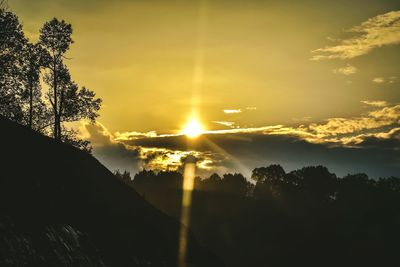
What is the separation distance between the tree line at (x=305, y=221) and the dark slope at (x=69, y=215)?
6115cm

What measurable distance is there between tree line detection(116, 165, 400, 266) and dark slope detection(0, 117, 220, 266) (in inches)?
2407

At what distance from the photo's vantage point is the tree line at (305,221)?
356ft

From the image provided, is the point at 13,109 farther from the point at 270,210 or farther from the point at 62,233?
the point at 270,210

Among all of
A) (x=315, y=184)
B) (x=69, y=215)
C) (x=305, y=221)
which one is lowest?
(x=305, y=221)

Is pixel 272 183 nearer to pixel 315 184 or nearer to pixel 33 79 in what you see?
pixel 315 184

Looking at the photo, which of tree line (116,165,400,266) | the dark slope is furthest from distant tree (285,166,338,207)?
the dark slope

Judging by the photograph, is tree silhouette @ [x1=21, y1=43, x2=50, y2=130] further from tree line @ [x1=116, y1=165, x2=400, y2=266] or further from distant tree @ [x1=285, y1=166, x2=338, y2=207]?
distant tree @ [x1=285, y1=166, x2=338, y2=207]

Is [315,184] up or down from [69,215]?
up

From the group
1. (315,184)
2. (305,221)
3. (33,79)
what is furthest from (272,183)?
(33,79)

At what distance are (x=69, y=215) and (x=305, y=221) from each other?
4398 inches

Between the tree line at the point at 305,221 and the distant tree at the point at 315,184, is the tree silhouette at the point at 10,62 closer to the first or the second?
the tree line at the point at 305,221

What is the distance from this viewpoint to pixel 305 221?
136 metres

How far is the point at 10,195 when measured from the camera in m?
25.4

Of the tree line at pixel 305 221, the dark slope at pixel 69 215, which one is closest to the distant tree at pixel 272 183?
the tree line at pixel 305 221
